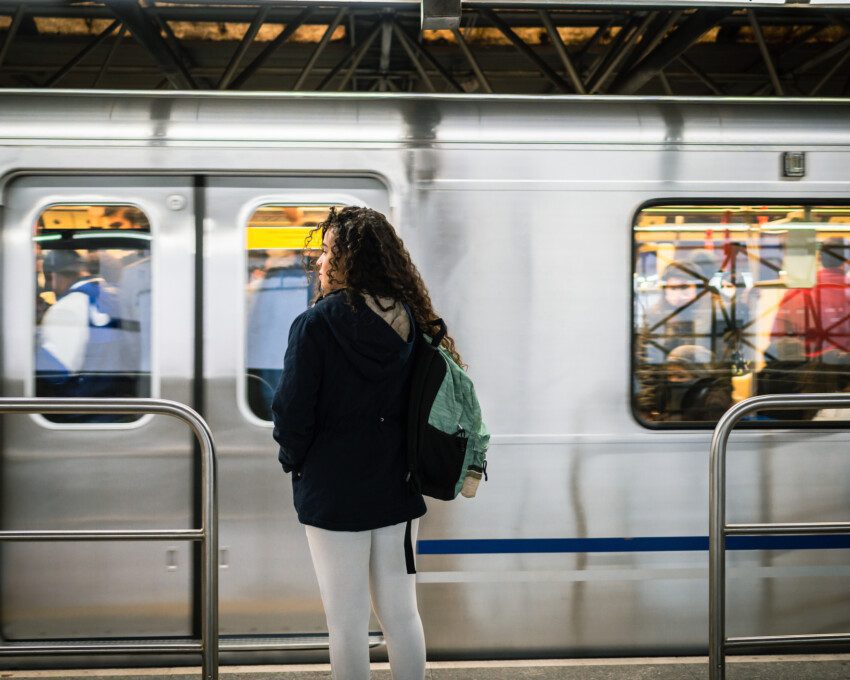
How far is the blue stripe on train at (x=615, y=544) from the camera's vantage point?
3.43 m

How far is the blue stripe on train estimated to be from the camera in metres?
3.43

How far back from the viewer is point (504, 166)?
3.48 m

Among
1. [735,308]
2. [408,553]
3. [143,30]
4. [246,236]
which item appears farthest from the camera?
[143,30]

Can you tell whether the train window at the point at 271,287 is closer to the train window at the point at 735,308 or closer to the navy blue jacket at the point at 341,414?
the navy blue jacket at the point at 341,414

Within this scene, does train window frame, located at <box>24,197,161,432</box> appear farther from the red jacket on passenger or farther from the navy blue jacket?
the red jacket on passenger

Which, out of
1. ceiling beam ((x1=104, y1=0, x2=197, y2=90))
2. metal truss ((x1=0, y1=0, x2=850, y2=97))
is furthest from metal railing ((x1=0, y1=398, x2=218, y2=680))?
metal truss ((x1=0, y1=0, x2=850, y2=97))

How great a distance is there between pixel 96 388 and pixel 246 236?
0.88m

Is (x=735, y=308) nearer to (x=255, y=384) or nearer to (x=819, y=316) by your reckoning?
(x=819, y=316)

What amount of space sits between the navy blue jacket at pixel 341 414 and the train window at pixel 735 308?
5.11 feet

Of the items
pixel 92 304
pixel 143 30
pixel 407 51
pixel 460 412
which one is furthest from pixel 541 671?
pixel 407 51

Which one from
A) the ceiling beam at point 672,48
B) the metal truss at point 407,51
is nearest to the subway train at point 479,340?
the ceiling beam at point 672,48

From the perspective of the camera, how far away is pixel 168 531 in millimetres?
2498

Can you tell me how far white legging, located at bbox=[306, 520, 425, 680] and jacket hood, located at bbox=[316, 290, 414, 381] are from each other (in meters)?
0.47

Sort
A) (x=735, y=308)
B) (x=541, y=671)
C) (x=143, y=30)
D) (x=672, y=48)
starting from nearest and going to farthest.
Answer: (x=541, y=671)
(x=735, y=308)
(x=143, y=30)
(x=672, y=48)
